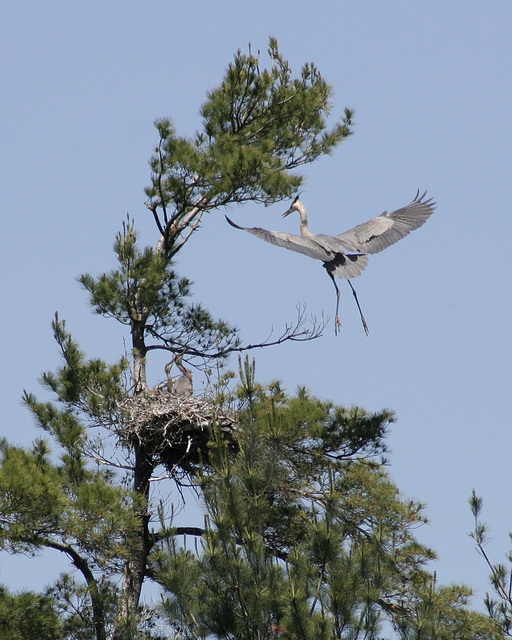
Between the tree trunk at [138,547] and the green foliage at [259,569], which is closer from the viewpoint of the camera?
the green foliage at [259,569]

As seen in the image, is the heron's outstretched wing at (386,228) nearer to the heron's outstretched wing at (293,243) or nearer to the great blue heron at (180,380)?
the heron's outstretched wing at (293,243)

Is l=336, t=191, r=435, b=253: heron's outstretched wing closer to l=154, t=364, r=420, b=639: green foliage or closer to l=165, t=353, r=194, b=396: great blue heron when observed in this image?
l=165, t=353, r=194, b=396: great blue heron

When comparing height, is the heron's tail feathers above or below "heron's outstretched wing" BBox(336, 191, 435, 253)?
below

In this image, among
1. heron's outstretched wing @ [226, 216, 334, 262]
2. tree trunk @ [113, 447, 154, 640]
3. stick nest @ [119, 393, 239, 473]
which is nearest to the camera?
tree trunk @ [113, 447, 154, 640]

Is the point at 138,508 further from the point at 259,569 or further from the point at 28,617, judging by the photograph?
the point at 259,569

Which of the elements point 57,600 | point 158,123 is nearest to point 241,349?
point 158,123

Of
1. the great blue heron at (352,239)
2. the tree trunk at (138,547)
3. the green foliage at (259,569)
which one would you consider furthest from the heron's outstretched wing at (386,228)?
the green foliage at (259,569)

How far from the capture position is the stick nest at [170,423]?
1271 centimetres

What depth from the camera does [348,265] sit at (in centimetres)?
1353

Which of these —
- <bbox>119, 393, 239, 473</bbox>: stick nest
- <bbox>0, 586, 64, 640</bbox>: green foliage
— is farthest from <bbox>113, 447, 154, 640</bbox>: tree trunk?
<bbox>0, 586, 64, 640</bbox>: green foliage

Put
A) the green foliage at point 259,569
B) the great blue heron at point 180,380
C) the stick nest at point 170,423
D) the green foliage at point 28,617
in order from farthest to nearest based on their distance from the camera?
1. the great blue heron at point 180,380
2. the stick nest at point 170,423
3. the green foliage at point 28,617
4. the green foliage at point 259,569

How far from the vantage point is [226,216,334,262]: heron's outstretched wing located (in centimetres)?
1341

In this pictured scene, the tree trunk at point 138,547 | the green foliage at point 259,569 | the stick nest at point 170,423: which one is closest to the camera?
the green foliage at point 259,569

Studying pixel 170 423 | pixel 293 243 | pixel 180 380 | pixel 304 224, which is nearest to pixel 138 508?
pixel 170 423
